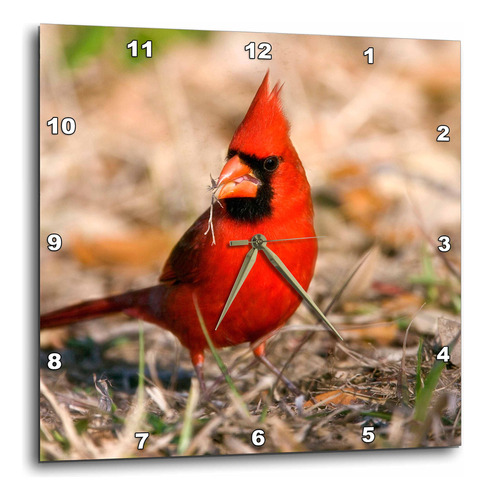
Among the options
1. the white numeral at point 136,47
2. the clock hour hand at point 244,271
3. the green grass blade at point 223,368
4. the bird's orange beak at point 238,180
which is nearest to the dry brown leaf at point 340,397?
the green grass blade at point 223,368

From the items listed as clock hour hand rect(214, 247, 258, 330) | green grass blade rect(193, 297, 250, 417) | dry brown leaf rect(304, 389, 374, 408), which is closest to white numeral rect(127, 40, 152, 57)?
clock hour hand rect(214, 247, 258, 330)

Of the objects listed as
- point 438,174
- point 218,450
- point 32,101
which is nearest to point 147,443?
point 218,450

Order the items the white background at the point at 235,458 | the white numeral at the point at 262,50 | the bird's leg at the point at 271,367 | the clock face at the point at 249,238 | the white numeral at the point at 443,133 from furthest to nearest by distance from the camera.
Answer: the white numeral at the point at 443,133, the bird's leg at the point at 271,367, the white numeral at the point at 262,50, the clock face at the point at 249,238, the white background at the point at 235,458

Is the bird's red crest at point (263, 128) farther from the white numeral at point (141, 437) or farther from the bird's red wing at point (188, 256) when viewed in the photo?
the white numeral at point (141, 437)

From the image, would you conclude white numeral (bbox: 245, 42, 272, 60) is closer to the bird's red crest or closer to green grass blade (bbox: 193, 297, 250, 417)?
the bird's red crest

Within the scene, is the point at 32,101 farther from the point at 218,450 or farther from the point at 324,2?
the point at 218,450

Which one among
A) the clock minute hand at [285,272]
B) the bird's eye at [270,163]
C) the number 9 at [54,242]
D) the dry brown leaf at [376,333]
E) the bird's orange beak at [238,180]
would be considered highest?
the bird's eye at [270,163]
